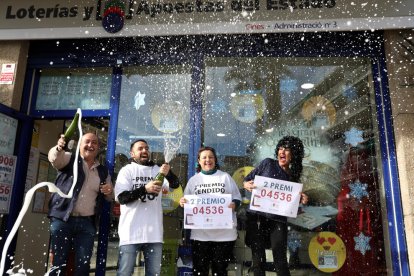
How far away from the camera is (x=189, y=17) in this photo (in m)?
5.09

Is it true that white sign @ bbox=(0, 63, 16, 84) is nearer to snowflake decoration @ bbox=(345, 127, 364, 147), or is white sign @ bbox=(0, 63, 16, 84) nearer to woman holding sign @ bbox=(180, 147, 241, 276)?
woman holding sign @ bbox=(180, 147, 241, 276)

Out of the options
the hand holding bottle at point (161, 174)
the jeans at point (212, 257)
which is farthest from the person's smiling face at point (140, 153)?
the jeans at point (212, 257)

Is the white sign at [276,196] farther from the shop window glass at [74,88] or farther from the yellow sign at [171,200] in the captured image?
the shop window glass at [74,88]

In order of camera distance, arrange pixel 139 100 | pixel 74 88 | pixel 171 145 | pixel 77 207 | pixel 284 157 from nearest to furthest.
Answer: pixel 77 207, pixel 284 157, pixel 171 145, pixel 139 100, pixel 74 88

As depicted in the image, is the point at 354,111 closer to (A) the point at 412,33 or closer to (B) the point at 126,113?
(A) the point at 412,33

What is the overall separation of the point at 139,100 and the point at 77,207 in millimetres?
1839

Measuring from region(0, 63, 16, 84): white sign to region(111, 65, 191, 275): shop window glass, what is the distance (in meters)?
1.55

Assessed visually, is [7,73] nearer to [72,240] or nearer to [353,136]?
[72,240]

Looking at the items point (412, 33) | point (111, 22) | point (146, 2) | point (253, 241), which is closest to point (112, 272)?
point (253, 241)

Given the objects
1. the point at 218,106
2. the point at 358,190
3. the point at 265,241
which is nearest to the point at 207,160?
the point at 265,241

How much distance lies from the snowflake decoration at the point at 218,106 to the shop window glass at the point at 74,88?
1.48 m

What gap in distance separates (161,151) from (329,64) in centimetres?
257

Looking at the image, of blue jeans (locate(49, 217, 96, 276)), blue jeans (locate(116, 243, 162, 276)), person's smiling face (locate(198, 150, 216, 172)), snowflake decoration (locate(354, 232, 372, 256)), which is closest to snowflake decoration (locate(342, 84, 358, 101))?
snowflake decoration (locate(354, 232, 372, 256))

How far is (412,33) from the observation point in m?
4.81
